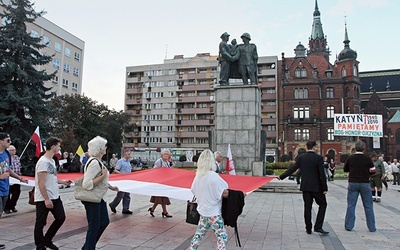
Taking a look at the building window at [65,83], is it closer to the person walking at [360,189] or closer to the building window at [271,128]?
the building window at [271,128]

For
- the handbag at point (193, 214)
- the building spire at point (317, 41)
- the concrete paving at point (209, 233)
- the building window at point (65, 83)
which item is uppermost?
the building spire at point (317, 41)

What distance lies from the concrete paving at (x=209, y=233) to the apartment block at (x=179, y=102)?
201ft

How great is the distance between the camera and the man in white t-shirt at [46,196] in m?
5.31

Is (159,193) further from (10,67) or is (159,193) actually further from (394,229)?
(10,67)

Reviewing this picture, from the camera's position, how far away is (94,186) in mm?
4875

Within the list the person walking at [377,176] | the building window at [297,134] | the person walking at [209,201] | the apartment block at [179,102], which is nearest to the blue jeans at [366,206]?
A: the person walking at [209,201]

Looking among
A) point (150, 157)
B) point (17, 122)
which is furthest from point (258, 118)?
point (150, 157)

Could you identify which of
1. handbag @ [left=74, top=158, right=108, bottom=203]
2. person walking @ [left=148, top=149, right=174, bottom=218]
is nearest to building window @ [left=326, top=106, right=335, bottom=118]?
person walking @ [left=148, top=149, right=174, bottom=218]

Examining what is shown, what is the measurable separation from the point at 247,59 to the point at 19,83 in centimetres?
1622

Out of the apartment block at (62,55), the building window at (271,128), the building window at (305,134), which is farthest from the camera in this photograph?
the building window at (271,128)

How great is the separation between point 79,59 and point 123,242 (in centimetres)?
5558

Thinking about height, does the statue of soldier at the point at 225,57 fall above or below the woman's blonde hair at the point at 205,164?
above

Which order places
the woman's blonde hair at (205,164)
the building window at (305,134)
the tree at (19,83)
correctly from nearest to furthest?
1. the woman's blonde hair at (205,164)
2. the tree at (19,83)
3. the building window at (305,134)

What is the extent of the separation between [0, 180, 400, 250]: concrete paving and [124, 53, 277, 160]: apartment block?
61.4 metres
